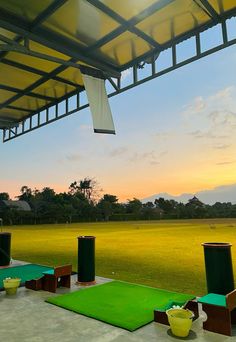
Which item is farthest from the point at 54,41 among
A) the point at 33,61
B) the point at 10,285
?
the point at 10,285

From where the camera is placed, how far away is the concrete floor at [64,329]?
120 inches

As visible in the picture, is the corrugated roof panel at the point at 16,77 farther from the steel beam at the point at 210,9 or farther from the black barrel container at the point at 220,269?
the black barrel container at the point at 220,269

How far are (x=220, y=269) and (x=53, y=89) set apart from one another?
5671mm

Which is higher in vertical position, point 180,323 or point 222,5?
point 222,5

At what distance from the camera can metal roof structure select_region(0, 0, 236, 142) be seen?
4316mm

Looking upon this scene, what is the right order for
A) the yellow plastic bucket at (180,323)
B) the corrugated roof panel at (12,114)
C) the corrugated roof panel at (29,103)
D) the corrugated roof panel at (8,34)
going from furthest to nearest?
1. the corrugated roof panel at (12,114)
2. the corrugated roof panel at (29,103)
3. the corrugated roof panel at (8,34)
4. the yellow plastic bucket at (180,323)

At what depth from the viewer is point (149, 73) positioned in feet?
18.5

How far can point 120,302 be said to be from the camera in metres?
4.21

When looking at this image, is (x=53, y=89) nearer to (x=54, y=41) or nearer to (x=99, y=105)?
(x=99, y=105)

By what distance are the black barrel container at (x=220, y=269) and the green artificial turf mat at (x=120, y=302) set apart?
52 cm

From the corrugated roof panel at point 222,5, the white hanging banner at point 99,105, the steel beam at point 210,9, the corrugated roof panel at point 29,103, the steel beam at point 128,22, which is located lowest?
the white hanging banner at point 99,105

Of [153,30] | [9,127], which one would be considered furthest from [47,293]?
[9,127]

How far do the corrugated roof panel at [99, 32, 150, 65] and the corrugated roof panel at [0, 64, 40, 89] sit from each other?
6.38ft

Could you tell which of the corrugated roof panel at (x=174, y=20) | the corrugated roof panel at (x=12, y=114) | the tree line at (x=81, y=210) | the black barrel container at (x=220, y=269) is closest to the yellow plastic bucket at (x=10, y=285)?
the black barrel container at (x=220, y=269)
